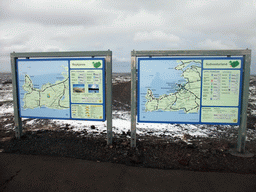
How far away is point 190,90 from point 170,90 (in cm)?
53

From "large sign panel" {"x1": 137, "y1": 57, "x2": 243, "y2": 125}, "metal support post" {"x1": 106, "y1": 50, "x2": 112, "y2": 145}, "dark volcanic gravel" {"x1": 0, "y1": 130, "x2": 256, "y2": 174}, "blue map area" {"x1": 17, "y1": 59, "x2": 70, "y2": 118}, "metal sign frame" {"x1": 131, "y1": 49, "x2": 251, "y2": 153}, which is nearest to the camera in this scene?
"dark volcanic gravel" {"x1": 0, "y1": 130, "x2": 256, "y2": 174}

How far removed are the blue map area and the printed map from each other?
91.7 inches

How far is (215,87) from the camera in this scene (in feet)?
16.6

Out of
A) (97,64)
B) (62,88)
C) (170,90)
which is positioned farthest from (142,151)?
(62,88)

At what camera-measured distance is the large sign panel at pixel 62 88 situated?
5.44 m

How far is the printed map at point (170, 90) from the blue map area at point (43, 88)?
2.33m

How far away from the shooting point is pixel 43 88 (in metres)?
5.86

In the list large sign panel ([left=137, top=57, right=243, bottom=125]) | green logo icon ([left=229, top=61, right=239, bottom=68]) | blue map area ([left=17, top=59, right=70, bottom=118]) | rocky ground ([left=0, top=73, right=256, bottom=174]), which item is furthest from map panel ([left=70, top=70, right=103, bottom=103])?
green logo icon ([left=229, top=61, right=239, bottom=68])

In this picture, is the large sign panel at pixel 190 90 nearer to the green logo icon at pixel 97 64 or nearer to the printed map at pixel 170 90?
the printed map at pixel 170 90

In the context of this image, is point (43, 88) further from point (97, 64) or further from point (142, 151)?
point (142, 151)

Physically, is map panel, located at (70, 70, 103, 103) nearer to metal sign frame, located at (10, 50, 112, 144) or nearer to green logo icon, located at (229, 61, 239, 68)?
metal sign frame, located at (10, 50, 112, 144)

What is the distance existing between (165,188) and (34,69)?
4.98 metres

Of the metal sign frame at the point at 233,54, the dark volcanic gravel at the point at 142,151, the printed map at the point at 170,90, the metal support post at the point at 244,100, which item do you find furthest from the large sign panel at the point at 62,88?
the metal support post at the point at 244,100

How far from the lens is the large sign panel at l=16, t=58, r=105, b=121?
214 inches
